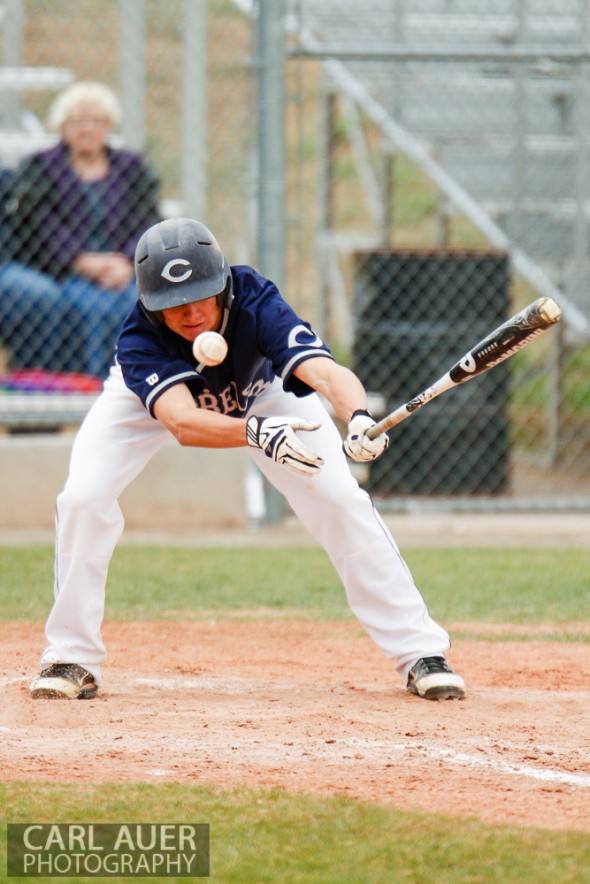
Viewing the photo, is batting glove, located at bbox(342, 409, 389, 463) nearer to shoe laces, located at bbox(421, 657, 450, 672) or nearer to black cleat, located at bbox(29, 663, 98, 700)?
shoe laces, located at bbox(421, 657, 450, 672)

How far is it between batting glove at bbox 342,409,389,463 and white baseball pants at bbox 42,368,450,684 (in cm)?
22

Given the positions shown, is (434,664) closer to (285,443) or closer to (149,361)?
(285,443)

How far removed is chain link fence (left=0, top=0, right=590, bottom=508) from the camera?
8039mm

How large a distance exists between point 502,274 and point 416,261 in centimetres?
54

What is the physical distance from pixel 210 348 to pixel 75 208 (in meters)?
4.60

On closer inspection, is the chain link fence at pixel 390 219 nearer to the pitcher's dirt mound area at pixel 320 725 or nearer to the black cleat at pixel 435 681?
the pitcher's dirt mound area at pixel 320 725

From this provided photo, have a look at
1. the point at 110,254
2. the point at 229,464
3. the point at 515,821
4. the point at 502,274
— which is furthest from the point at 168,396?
the point at 502,274

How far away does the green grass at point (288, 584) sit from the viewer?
5832 millimetres

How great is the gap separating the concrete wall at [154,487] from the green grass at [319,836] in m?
4.48

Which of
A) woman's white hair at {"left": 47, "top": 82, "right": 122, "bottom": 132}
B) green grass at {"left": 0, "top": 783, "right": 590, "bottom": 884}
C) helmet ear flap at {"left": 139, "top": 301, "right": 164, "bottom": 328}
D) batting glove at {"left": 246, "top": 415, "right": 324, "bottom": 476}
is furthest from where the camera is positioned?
woman's white hair at {"left": 47, "top": 82, "right": 122, "bottom": 132}

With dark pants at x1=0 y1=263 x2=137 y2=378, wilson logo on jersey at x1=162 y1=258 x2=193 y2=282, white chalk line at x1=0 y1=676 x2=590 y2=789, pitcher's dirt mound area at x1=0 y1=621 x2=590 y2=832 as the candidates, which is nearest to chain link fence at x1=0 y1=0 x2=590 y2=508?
dark pants at x1=0 y1=263 x2=137 y2=378

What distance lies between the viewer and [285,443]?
12.0 feet

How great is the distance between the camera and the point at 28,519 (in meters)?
7.72

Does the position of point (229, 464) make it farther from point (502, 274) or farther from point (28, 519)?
point (502, 274)
